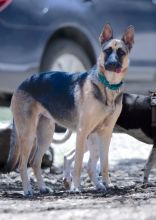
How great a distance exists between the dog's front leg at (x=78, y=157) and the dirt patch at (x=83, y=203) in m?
0.11

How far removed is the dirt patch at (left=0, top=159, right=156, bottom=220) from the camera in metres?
5.66

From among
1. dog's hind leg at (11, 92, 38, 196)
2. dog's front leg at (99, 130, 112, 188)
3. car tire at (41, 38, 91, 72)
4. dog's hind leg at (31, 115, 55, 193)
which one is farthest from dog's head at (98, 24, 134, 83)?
car tire at (41, 38, 91, 72)

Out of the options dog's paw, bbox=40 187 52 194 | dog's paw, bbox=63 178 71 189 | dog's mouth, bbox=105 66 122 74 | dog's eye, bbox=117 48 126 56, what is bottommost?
dog's paw, bbox=40 187 52 194

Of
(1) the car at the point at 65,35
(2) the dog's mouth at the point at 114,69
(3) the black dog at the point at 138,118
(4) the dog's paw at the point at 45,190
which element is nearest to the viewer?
(2) the dog's mouth at the point at 114,69

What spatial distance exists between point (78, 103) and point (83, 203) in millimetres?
1406

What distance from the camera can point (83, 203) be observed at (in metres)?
6.25

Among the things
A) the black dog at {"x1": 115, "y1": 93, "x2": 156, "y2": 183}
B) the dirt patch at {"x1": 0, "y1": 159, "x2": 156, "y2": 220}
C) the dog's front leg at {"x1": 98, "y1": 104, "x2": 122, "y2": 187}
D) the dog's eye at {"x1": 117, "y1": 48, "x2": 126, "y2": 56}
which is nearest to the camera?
the dirt patch at {"x1": 0, "y1": 159, "x2": 156, "y2": 220}

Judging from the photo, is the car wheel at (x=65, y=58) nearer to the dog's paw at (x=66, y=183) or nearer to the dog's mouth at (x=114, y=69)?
the dog's paw at (x=66, y=183)

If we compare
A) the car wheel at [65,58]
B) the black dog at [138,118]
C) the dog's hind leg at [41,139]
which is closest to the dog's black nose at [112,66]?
the dog's hind leg at [41,139]

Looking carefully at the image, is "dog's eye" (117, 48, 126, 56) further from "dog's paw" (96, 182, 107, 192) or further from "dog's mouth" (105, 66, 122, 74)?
"dog's paw" (96, 182, 107, 192)

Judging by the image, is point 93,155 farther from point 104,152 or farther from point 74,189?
point 74,189

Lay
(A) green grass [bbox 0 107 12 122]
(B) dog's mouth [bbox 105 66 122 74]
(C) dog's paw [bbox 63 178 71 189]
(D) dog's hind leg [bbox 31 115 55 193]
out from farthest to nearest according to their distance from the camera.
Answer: (A) green grass [bbox 0 107 12 122] < (C) dog's paw [bbox 63 178 71 189] < (D) dog's hind leg [bbox 31 115 55 193] < (B) dog's mouth [bbox 105 66 122 74]

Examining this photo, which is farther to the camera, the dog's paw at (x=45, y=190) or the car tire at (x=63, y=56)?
the car tire at (x=63, y=56)

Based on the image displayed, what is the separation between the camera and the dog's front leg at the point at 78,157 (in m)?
7.42
